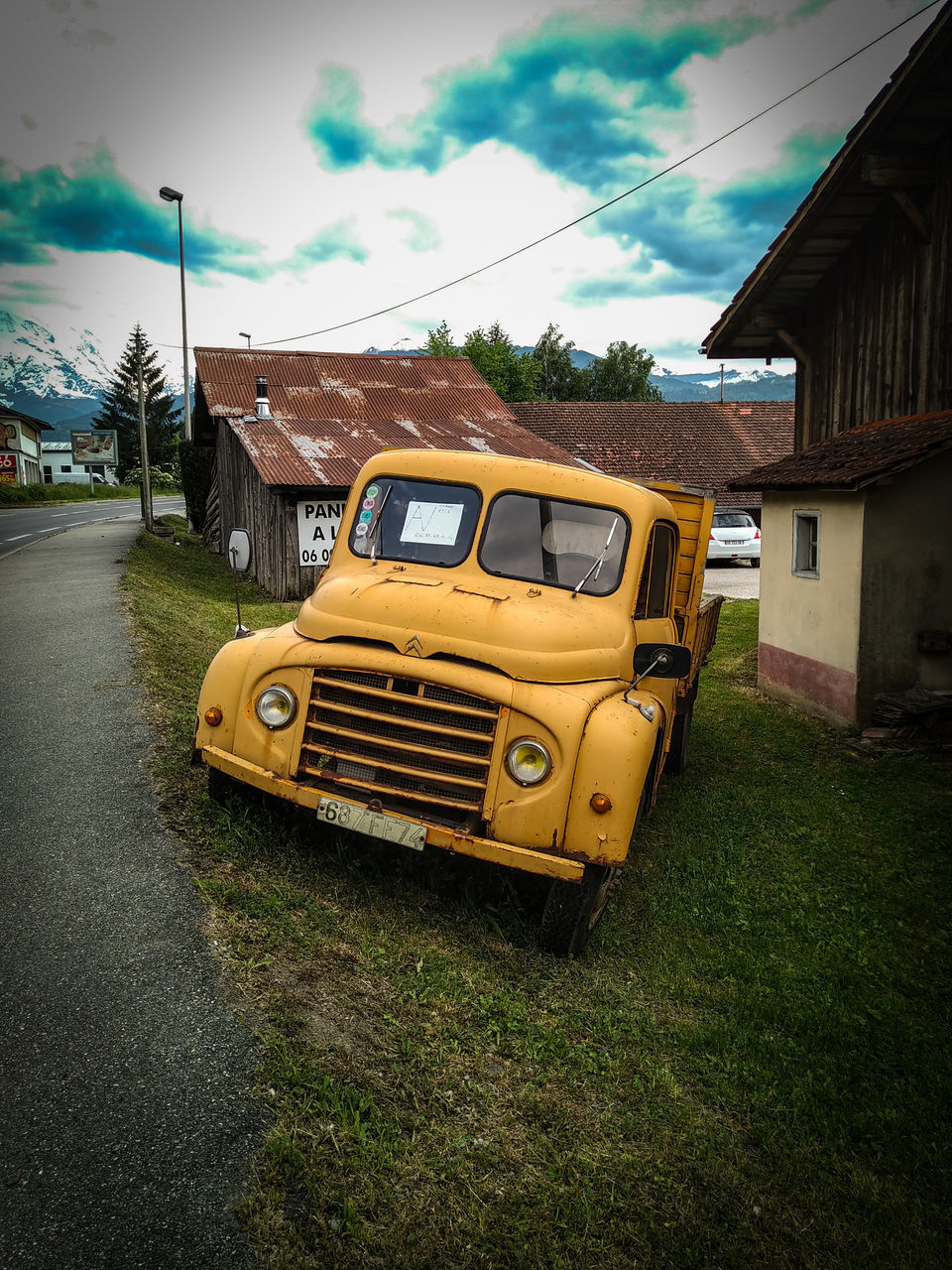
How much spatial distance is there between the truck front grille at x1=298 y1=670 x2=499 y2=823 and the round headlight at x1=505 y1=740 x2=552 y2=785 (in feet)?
0.41

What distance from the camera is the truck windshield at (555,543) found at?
17.1ft

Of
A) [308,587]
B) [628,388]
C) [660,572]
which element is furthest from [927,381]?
[628,388]

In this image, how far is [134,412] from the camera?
75.4 m

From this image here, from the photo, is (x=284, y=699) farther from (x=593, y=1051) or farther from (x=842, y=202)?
(x=842, y=202)

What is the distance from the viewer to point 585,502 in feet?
17.5

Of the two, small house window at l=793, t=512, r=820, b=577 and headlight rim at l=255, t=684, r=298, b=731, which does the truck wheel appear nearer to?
headlight rim at l=255, t=684, r=298, b=731

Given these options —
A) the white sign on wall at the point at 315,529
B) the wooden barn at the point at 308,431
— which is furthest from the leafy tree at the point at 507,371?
the white sign on wall at the point at 315,529

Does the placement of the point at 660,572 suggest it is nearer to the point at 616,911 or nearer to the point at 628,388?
the point at 616,911

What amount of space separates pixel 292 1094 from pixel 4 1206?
910 millimetres

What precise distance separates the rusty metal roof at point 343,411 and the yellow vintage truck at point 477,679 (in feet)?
45.0

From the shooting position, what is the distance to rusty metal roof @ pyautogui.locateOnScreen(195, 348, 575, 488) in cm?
2023

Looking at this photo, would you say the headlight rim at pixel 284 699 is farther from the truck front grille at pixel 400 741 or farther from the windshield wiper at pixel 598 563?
the windshield wiper at pixel 598 563

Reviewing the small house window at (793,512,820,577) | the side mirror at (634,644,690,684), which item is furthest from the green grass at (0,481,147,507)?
the side mirror at (634,644,690,684)

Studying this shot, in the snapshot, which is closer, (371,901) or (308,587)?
(371,901)
